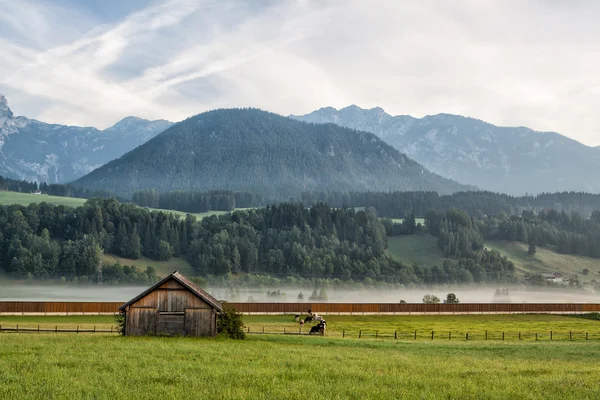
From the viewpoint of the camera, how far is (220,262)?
614 feet

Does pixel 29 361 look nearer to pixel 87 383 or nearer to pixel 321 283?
pixel 87 383

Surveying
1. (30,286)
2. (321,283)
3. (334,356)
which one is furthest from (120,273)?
(334,356)

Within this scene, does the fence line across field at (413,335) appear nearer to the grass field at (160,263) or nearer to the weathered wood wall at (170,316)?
the weathered wood wall at (170,316)

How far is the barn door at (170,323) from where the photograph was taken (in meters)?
48.1

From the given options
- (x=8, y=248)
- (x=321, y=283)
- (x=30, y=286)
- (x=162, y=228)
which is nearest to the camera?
(x=30, y=286)

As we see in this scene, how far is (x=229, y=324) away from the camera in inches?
1914

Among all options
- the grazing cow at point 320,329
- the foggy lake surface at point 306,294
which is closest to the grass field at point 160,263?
the foggy lake surface at point 306,294

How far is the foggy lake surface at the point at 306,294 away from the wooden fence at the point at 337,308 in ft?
157

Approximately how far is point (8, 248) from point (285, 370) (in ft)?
534

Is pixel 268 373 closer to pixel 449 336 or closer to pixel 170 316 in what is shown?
pixel 170 316

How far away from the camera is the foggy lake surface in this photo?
468 ft

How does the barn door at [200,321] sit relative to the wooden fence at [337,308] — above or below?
above

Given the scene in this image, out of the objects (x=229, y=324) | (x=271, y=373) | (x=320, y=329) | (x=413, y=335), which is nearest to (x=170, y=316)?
(x=229, y=324)

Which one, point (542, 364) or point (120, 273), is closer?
point (542, 364)
